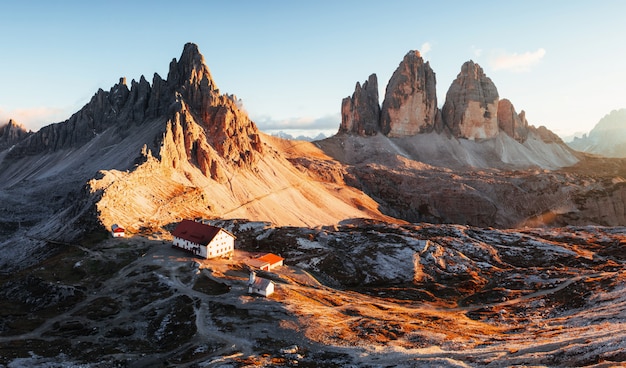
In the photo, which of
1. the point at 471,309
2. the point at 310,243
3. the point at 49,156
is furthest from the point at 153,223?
the point at 49,156

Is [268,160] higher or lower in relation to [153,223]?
higher

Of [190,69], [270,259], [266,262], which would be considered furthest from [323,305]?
[190,69]

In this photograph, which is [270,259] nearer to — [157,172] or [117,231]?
[117,231]

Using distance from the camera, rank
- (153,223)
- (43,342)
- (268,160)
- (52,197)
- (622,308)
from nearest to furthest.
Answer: (43,342), (622,308), (153,223), (52,197), (268,160)

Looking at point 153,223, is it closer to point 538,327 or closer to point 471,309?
point 471,309

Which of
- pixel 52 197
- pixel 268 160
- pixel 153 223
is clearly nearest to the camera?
pixel 153 223

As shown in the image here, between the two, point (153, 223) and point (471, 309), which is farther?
point (153, 223)

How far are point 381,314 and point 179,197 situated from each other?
69.7m

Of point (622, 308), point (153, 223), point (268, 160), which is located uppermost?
point (268, 160)

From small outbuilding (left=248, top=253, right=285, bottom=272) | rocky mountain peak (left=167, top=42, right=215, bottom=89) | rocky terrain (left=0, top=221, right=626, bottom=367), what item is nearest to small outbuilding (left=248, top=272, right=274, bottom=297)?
rocky terrain (left=0, top=221, right=626, bottom=367)

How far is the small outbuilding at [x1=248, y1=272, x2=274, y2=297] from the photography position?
6306 cm

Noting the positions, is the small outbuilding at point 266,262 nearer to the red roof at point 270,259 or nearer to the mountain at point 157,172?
the red roof at point 270,259

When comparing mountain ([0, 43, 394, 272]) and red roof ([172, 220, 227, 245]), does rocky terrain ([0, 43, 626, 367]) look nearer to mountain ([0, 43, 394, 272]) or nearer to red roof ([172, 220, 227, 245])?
mountain ([0, 43, 394, 272])

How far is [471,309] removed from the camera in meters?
72.1
